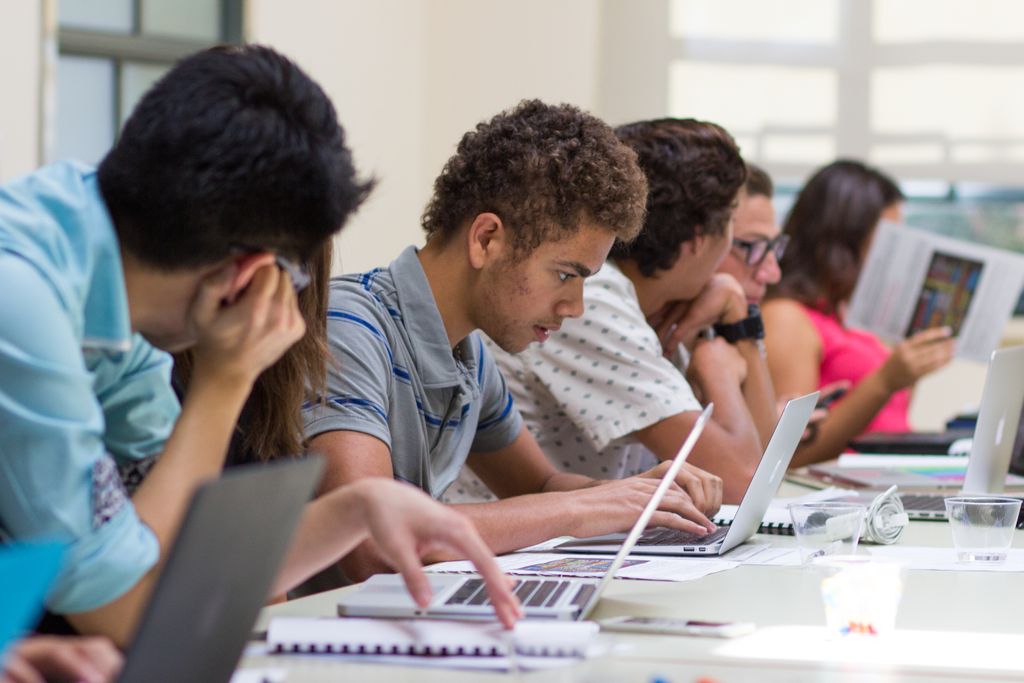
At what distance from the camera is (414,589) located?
1.16 meters

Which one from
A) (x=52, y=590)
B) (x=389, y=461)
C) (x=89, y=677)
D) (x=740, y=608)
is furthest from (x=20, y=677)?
(x=389, y=461)

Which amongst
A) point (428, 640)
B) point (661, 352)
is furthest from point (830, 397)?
point (428, 640)

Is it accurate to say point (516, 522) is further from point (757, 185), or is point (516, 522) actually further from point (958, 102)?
point (958, 102)

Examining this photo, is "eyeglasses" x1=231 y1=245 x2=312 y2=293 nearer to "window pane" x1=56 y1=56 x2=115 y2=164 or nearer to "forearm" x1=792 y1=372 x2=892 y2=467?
"forearm" x1=792 y1=372 x2=892 y2=467

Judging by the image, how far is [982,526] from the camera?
1646 millimetres

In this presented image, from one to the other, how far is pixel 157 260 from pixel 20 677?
42 cm

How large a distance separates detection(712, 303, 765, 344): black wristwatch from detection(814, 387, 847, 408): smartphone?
1.56ft

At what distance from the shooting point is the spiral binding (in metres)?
1.82

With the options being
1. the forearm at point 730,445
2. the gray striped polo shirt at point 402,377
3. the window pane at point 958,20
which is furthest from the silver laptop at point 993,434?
the window pane at point 958,20

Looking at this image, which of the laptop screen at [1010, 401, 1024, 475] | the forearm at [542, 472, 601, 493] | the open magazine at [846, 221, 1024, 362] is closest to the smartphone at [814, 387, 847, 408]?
the open magazine at [846, 221, 1024, 362]

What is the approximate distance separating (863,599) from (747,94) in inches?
172

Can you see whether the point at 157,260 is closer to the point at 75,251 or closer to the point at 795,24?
the point at 75,251

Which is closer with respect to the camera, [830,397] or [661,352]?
[661,352]

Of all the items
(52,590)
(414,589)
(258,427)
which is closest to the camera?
(52,590)
